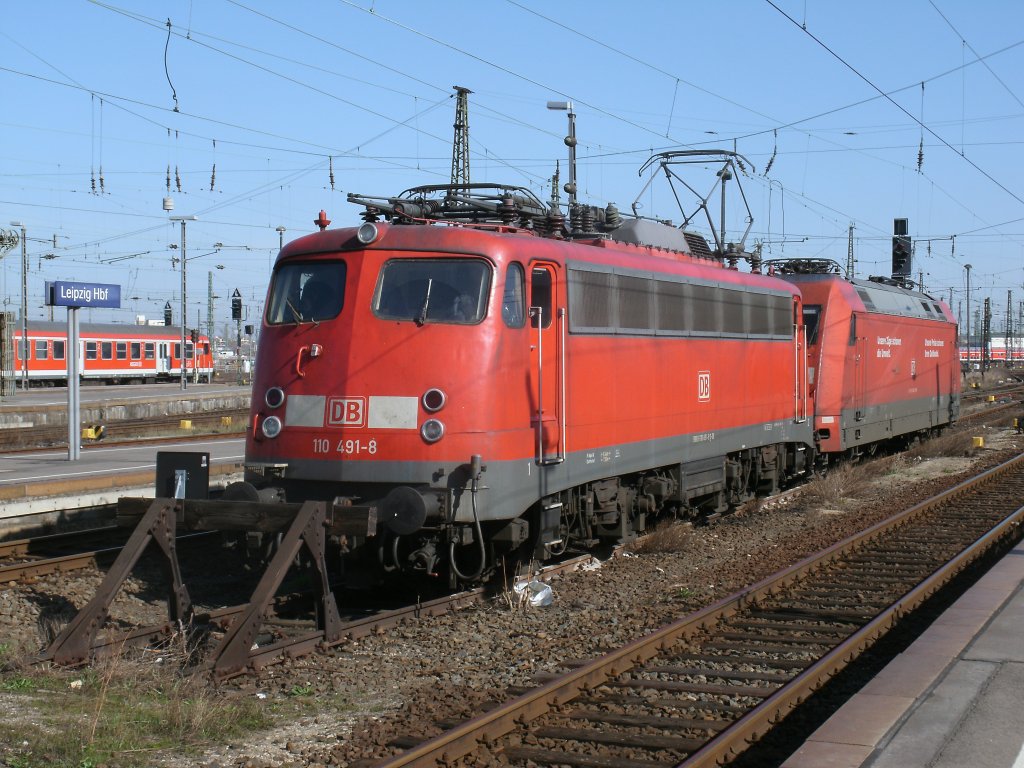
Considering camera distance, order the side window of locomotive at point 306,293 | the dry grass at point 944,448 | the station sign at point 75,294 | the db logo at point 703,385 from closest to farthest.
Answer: the side window of locomotive at point 306,293, the db logo at point 703,385, the station sign at point 75,294, the dry grass at point 944,448

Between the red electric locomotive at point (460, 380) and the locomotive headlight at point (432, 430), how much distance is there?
1 centimetres

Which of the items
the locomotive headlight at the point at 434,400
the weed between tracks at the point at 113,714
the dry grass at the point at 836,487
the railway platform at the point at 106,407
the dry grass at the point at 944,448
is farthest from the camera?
the railway platform at the point at 106,407

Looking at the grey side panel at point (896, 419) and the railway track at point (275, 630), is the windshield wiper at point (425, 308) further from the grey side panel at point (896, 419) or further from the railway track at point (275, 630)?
the grey side panel at point (896, 419)

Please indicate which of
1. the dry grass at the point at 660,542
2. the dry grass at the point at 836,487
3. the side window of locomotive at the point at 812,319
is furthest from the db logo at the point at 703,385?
the side window of locomotive at the point at 812,319

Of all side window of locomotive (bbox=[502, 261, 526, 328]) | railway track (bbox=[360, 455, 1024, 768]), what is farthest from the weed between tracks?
side window of locomotive (bbox=[502, 261, 526, 328])

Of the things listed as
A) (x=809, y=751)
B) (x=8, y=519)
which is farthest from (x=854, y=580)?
(x=8, y=519)

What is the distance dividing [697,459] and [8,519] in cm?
883

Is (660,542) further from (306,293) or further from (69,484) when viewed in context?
(69,484)

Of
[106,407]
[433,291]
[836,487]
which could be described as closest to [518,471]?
[433,291]

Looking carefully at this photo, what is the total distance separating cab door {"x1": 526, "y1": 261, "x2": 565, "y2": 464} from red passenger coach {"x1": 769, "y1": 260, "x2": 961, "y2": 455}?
10.5 metres

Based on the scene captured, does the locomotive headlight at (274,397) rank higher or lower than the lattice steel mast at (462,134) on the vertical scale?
lower

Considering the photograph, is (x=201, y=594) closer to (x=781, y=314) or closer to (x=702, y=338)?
(x=702, y=338)

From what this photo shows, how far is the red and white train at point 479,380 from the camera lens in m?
9.48

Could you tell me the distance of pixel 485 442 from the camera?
31.2 feet
